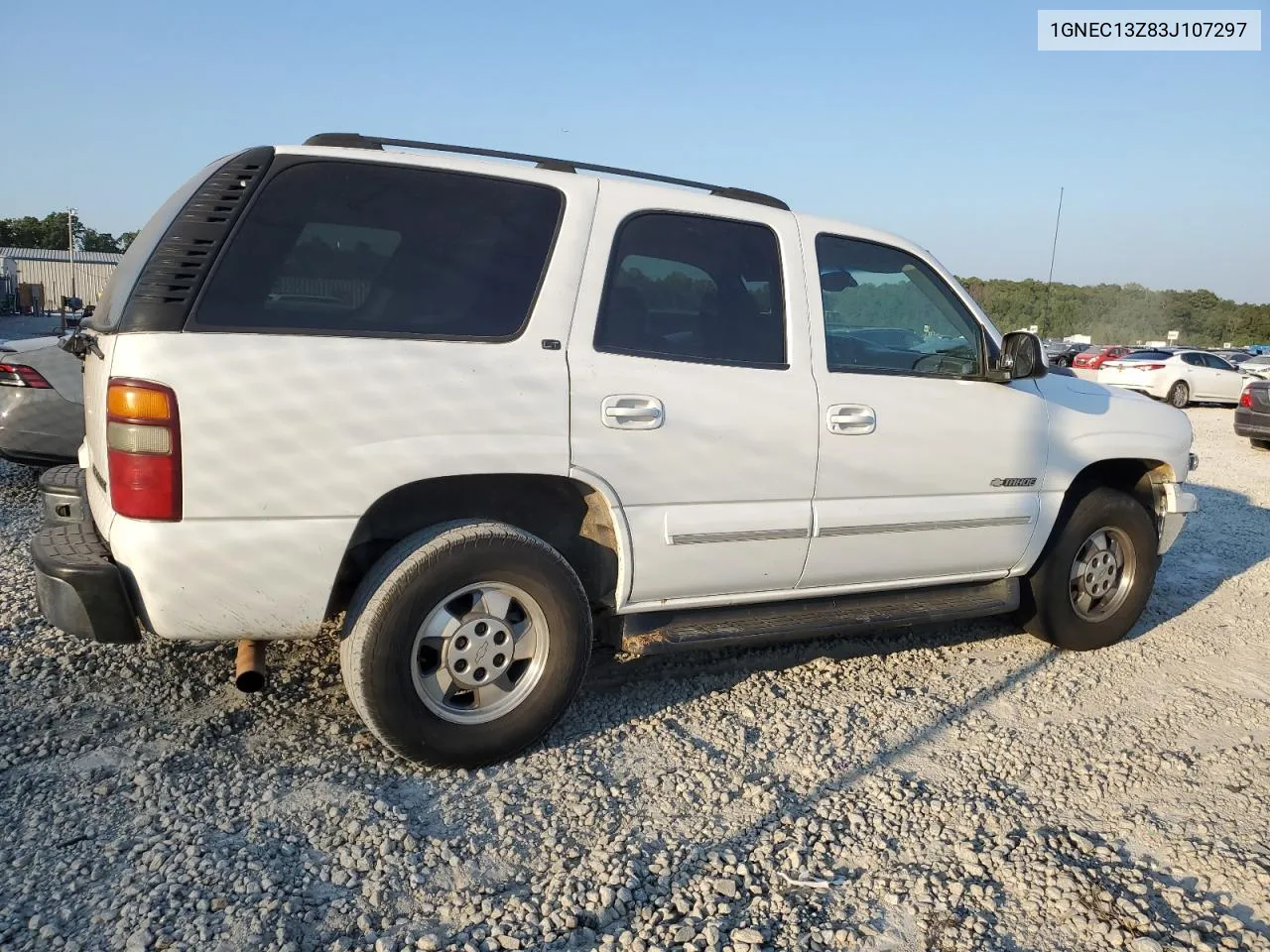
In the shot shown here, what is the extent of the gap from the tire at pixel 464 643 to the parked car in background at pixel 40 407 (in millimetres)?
4325

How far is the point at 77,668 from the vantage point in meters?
3.91

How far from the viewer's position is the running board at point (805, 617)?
369cm

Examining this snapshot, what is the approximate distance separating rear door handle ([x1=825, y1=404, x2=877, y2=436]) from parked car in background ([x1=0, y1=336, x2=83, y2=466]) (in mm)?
5072

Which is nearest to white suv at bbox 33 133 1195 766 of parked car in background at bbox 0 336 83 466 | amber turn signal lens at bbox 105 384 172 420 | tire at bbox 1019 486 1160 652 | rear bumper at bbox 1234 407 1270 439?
amber turn signal lens at bbox 105 384 172 420

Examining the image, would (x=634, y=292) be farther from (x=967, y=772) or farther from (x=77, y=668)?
(x=77, y=668)

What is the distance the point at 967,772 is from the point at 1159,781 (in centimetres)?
70

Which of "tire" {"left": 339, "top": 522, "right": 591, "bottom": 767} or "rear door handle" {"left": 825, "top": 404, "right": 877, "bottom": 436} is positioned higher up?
"rear door handle" {"left": 825, "top": 404, "right": 877, "bottom": 436}

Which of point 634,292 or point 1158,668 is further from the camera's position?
point 1158,668

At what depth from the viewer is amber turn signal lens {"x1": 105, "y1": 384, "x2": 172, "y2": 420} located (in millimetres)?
2789

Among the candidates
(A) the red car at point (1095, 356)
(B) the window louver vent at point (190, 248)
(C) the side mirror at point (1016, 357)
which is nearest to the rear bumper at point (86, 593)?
(B) the window louver vent at point (190, 248)

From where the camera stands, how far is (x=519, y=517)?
11.8 ft

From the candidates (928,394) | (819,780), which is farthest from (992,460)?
(819,780)

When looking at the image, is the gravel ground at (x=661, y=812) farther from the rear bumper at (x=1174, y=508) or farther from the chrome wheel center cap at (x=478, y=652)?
the rear bumper at (x=1174, y=508)

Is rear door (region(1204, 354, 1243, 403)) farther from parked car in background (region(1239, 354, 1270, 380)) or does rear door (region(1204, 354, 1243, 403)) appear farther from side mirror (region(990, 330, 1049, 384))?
side mirror (region(990, 330, 1049, 384))
